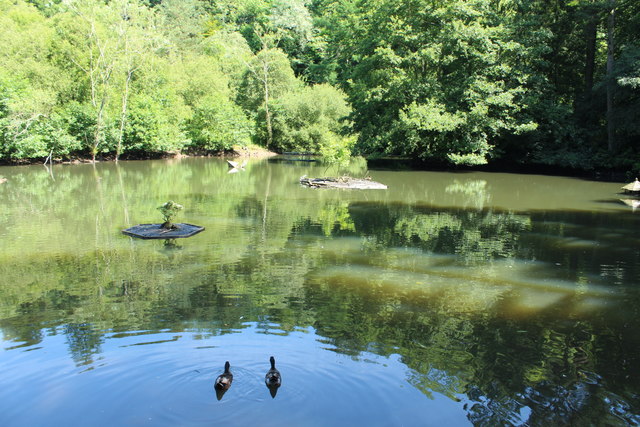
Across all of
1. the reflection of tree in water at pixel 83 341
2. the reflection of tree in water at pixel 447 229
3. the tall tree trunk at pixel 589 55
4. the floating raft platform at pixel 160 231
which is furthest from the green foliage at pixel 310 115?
the reflection of tree in water at pixel 83 341

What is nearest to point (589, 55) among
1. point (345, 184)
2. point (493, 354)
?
point (345, 184)

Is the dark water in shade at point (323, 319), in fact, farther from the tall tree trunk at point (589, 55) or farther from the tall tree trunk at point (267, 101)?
the tall tree trunk at point (267, 101)

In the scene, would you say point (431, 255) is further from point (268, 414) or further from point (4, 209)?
point (4, 209)

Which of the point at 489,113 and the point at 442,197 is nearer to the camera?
the point at 442,197

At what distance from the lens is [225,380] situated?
6285 mm

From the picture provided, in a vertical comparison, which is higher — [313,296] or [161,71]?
[161,71]

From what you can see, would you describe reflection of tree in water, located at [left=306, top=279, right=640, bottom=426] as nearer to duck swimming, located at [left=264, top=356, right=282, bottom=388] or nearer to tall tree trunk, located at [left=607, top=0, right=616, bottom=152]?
duck swimming, located at [left=264, top=356, right=282, bottom=388]

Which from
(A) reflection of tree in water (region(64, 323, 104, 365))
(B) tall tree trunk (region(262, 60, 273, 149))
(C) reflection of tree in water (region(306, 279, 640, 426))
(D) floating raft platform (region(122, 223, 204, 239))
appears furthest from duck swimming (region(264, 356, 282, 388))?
(B) tall tree trunk (region(262, 60, 273, 149))

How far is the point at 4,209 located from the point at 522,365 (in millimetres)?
19370

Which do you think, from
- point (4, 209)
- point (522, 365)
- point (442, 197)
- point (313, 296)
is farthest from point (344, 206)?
point (522, 365)

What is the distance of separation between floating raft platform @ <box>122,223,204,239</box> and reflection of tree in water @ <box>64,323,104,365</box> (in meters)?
6.52

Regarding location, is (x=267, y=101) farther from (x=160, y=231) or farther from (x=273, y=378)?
(x=273, y=378)

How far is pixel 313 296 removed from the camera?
1020 centimetres

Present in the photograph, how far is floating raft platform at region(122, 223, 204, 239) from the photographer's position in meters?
15.0
